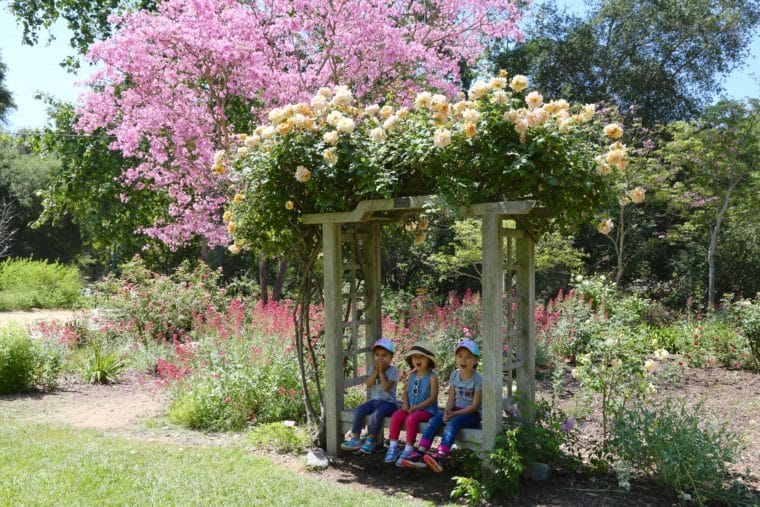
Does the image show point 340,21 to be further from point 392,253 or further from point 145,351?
point 392,253

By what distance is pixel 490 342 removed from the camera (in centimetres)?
424

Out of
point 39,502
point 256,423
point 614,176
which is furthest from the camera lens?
point 256,423

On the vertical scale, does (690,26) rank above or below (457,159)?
above

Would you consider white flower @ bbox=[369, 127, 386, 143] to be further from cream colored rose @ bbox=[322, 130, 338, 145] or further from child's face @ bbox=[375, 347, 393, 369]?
child's face @ bbox=[375, 347, 393, 369]

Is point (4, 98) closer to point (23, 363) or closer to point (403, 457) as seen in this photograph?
point (23, 363)

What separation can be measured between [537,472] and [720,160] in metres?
10.4

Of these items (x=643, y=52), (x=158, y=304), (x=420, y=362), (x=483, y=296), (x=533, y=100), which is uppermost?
(x=643, y=52)

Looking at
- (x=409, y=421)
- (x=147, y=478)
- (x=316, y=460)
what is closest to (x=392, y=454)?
(x=409, y=421)

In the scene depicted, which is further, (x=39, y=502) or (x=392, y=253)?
(x=392, y=253)

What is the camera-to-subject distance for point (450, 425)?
440 centimetres

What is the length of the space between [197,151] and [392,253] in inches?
248

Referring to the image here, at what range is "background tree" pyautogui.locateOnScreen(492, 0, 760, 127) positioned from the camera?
19.0 meters

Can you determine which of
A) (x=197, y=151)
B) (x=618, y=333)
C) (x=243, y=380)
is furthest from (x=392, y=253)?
(x=618, y=333)

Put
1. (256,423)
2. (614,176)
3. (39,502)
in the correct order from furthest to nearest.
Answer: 1. (256,423)
2. (614,176)
3. (39,502)
